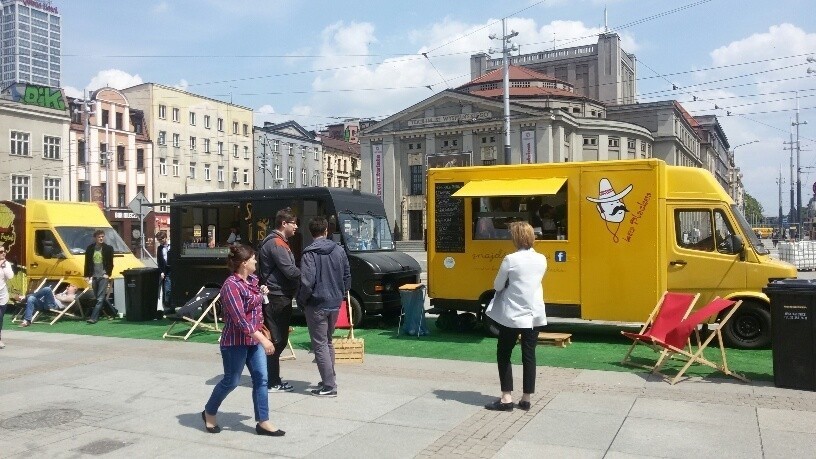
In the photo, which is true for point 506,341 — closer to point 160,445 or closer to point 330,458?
point 330,458

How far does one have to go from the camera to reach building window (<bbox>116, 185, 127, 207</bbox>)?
58219 millimetres

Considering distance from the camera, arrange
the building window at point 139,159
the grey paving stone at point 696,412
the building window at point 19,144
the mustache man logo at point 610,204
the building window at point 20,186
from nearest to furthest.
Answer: the grey paving stone at point 696,412, the mustache man logo at point 610,204, the building window at point 19,144, the building window at point 20,186, the building window at point 139,159

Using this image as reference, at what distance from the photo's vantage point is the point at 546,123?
59.3 m

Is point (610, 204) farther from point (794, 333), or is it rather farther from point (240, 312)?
point (240, 312)

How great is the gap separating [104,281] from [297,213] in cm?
440

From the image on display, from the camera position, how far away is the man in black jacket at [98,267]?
14352 millimetres

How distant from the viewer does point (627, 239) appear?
1059 cm

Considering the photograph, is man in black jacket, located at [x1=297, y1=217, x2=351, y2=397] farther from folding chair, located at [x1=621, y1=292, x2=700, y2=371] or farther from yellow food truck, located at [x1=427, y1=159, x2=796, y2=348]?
yellow food truck, located at [x1=427, y1=159, x2=796, y2=348]

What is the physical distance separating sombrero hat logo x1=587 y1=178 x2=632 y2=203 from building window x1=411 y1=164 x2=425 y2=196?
56550 millimetres

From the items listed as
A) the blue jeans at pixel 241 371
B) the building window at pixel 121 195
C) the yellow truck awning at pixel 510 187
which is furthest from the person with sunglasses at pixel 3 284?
the building window at pixel 121 195

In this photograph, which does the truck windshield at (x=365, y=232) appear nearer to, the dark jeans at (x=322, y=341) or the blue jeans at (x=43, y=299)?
the dark jeans at (x=322, y=341)

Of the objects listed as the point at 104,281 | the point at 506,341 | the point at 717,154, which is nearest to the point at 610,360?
the point at 506,341

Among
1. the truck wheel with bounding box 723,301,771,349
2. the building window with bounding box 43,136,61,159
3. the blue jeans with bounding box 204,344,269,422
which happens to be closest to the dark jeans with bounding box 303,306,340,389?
the blue jeans with bounding box 204,344,269,422

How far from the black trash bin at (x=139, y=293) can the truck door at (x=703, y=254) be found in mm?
9921
